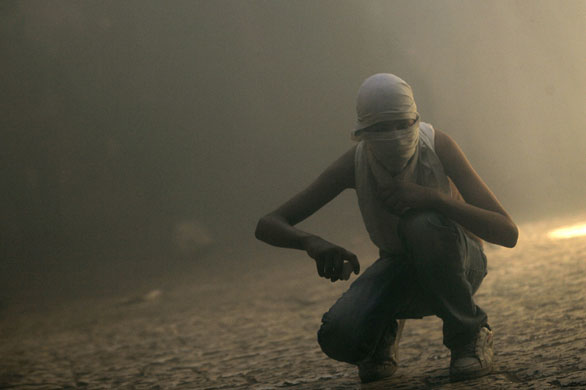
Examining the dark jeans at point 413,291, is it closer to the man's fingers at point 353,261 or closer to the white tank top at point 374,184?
the white tank top at point 374,184

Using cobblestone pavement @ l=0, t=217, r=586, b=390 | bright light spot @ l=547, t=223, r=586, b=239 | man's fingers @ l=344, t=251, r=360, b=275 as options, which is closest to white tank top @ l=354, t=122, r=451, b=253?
man's fingers @ l=344, t=251, r=360, b=275

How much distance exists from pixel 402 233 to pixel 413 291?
265 millimetres

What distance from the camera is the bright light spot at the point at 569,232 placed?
7002mm


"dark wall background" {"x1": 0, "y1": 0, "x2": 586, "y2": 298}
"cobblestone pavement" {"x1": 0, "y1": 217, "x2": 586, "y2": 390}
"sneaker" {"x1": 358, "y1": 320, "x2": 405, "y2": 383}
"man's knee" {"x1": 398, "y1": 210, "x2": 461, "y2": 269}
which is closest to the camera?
"man's knee" {"x1": 398, "y1": 210, "x2": 461, "y2": 269}

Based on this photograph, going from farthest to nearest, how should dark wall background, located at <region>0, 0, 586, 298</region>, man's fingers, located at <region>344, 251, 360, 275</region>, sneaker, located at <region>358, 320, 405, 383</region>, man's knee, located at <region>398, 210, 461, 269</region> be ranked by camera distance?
dark wall background, located at <region>0, 0, 586, 298</region>
sneaker, located at <region>358, 320, 405, 383</region>
man's knee, located at <region>398, 210, 461, 269</region>
man's fingers, located at <region>344, 251, 360, 275</region>

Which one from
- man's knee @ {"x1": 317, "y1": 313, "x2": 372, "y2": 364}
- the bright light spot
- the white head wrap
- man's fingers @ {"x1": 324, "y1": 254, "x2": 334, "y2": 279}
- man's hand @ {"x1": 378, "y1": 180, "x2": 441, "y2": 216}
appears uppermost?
the bright light spot

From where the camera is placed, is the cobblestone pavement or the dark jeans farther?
the cobblestone pavement

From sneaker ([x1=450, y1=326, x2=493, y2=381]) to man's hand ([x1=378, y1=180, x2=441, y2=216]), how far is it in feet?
1.47

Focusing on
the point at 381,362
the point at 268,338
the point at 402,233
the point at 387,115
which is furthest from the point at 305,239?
the point at 268,338

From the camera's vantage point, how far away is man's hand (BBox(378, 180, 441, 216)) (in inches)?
82.0

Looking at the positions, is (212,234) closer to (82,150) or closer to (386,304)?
(82,150)

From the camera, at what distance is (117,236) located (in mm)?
9906

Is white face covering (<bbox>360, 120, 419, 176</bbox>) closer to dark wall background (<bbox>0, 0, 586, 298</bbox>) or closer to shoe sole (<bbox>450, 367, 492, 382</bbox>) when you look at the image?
shoe sole (<bbox>450, 367, 492, 382</bbox>)

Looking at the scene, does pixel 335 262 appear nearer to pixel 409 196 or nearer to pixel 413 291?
pixel 409 196
